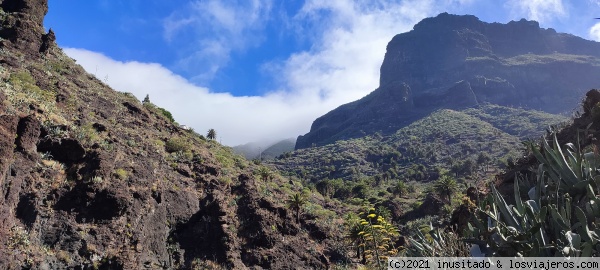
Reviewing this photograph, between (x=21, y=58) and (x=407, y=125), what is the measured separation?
17113 cm

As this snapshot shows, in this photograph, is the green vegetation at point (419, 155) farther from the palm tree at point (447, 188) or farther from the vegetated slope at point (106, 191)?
the vegetated slope at point (106, 191)

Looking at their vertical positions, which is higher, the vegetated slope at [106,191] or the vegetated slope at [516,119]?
the vegetated slope at [516,119]

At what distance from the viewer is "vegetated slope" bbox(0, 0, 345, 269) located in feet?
→ 61.2

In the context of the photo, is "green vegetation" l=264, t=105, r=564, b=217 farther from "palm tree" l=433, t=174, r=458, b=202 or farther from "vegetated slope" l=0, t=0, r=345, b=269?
"vegetated slope" l=0, t=0, r=345, b=269

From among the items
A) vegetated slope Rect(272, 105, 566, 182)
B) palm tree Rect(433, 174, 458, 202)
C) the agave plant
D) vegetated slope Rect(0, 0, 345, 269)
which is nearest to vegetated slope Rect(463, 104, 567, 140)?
vegetated slope Rect(272, 105, 566, 182)

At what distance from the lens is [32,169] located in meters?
20.0

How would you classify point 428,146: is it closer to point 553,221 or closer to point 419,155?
point 419,155

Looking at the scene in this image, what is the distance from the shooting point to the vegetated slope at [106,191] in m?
18.7

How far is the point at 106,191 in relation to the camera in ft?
71.3

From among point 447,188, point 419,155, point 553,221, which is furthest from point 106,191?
point 419,155

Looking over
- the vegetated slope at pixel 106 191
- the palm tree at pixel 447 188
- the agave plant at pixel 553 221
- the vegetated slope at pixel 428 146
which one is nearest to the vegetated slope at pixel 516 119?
the vegetated slope at pixel 428 146

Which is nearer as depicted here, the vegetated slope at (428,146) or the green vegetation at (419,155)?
the green vegetation at (419,155)

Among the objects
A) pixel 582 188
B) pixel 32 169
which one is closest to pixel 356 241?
pixel 32 169

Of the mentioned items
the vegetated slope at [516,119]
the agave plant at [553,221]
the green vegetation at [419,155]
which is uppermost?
the vegetated slope at [516,119]
